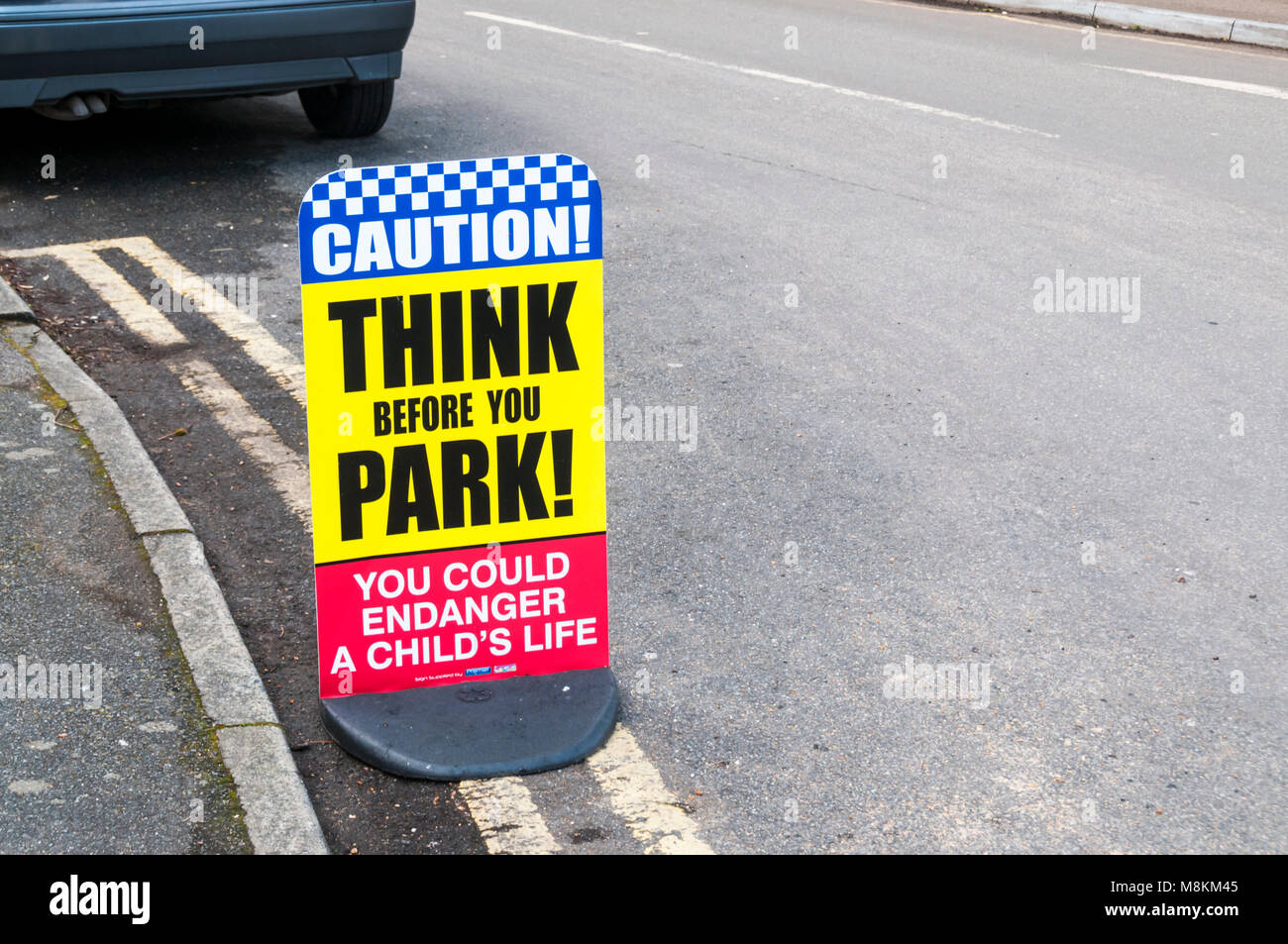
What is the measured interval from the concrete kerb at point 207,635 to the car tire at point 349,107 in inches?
142

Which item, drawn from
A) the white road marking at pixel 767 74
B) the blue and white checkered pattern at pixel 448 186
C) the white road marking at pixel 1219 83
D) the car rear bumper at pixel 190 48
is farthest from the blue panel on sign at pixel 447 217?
the white road marking at pixel 1219 83

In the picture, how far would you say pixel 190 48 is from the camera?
7.66 m

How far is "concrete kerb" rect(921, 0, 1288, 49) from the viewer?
12.9 metres

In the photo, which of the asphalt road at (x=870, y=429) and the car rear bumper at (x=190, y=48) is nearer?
the asphalt road at (x=870, y=429)

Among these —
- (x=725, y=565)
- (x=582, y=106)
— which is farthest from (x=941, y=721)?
(x=582, y=106)

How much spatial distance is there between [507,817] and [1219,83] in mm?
9942

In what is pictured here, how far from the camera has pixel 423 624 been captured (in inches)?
150

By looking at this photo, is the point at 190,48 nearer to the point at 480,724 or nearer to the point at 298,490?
the point at 298,490

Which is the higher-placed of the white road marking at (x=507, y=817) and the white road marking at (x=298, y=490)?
the white road marking at (x=298, y=490)

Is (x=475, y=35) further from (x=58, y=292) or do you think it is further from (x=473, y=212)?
(x=473, y=212)

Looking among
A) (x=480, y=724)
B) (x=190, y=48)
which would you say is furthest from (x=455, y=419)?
(x=190, y=48)

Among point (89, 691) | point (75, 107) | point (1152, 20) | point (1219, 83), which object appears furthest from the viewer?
point (1152, 20)

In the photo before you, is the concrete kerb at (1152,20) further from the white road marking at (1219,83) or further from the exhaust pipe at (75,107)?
the exhaust pipe at (75,107)

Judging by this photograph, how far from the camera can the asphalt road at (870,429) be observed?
3.63 meters
